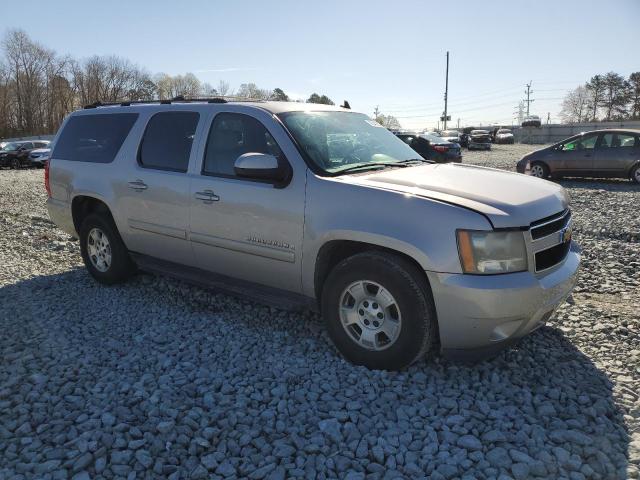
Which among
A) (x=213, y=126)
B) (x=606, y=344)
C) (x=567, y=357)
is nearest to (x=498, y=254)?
(x=567, y=357)

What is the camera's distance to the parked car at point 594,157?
45.0ft

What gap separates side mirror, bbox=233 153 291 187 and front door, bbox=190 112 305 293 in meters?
0.09

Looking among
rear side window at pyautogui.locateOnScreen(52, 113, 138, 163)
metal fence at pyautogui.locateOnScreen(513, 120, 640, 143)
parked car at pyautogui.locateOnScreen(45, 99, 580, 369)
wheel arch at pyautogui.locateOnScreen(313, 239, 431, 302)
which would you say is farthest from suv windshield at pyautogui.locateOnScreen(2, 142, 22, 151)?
metal fence at pyautogui.locateOnScreen(513, 120, 640, 143)

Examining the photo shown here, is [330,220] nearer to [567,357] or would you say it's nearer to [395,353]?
[395,353]

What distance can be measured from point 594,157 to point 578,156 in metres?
0.42

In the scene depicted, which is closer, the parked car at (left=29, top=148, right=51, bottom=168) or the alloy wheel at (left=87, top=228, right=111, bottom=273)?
the alloy wheel at (left=87, top=228, right=111, bottom=273)

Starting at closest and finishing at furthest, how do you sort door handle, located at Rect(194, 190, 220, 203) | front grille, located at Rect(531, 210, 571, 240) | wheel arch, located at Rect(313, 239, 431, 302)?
front grille, located at Rect(531, 210, 571, 240)
wheel arch, located at Rect(313, 239, 431, 302)
door handle, located at Rect(194, 190, 220, 203)

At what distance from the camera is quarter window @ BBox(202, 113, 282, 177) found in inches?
160

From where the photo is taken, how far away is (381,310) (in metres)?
3.38

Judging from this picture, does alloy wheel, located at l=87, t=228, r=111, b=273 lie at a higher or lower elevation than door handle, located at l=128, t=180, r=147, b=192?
lower

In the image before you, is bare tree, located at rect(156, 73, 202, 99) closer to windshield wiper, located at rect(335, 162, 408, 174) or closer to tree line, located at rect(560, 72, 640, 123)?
tree line, located at rect(560, 72, 640, 123)

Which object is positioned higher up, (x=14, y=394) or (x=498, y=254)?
(x=498, y=254)

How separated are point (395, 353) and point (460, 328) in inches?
18.6

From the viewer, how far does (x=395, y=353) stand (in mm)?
3320
